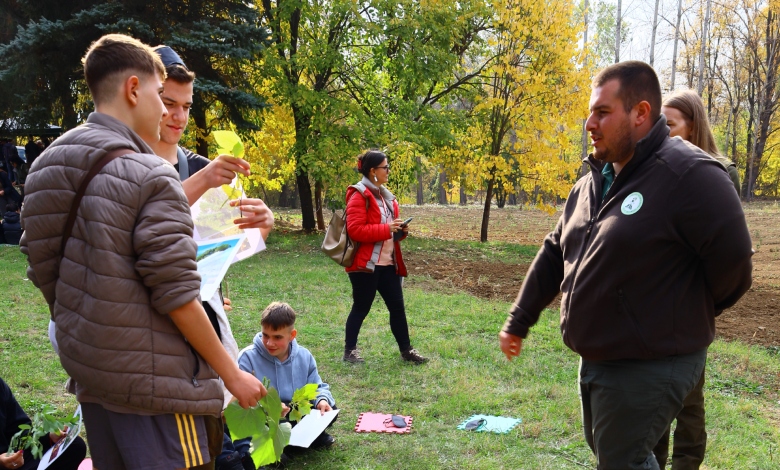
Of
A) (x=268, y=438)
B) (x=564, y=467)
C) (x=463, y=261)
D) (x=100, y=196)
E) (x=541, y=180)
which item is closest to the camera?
(x=100, y=196)

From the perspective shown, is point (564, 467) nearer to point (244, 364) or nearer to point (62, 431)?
point (244, 364)

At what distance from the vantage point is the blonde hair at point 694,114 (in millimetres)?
3428

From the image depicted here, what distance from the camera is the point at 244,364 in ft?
13.9

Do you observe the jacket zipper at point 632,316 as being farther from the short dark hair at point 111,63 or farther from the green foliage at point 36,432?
the green foliage at point 36,432

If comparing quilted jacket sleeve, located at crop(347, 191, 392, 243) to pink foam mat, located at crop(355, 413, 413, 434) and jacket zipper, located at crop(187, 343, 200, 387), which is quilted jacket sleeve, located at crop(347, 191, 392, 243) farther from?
jacket zipper, located at crop(187, 343, 200, 387)

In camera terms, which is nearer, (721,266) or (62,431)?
(721,266)

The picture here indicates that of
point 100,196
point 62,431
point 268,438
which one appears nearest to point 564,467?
point 268,438

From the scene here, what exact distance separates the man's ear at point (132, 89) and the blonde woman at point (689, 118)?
274 centimetres

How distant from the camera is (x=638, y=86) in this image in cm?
258

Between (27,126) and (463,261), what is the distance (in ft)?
32.4

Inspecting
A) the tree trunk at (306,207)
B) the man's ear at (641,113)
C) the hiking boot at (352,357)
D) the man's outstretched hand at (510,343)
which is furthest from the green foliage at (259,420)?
the tree trunk at (306,207)

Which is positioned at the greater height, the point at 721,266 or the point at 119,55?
the point at 119,55

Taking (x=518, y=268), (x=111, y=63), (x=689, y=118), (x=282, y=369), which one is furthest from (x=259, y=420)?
(x=518, y=268)

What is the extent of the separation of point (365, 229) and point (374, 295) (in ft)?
2.06
